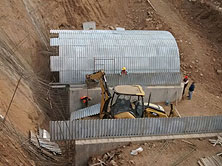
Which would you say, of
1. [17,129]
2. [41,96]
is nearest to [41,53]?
[41,96]

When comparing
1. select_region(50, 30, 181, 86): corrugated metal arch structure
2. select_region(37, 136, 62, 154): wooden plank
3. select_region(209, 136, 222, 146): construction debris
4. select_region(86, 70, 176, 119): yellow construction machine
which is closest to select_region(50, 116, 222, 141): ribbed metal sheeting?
select_region(209, 136, 222, 146): construction debris

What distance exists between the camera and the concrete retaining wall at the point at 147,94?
17.3 meters

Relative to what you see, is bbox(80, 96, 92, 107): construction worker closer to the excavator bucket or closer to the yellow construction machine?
the excavator bucket

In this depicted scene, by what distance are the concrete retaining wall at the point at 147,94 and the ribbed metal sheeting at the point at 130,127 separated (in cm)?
466

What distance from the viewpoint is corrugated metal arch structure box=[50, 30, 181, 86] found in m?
17.9

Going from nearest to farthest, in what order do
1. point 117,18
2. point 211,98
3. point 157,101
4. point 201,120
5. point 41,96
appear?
point 201,120
point 41,96
point 157,101
point 211,98
point 117,18

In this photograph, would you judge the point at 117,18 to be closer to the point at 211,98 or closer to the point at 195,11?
the point at 195,11

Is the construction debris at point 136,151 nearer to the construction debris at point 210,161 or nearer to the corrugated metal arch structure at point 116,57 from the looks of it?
the construction debris at point 210,161

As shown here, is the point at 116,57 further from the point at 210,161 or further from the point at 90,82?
the point at 210,161

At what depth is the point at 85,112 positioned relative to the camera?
651 inches

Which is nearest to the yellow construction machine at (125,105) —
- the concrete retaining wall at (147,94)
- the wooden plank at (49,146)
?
the concrete retaining wall at (147,94)

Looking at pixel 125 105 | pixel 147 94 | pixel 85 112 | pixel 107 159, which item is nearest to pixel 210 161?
pixel 107 159

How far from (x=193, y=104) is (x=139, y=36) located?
6284 mm

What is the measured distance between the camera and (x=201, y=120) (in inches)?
552
